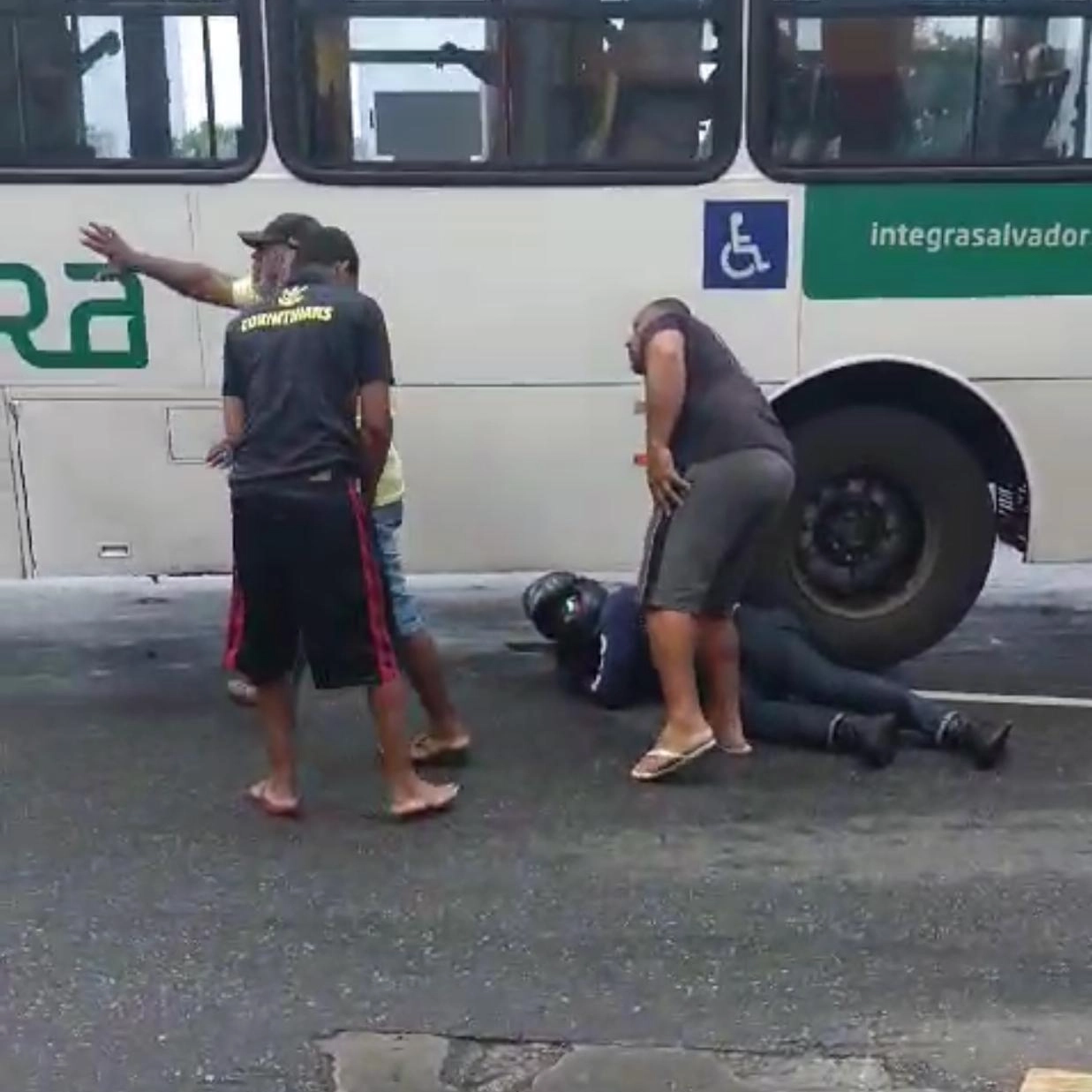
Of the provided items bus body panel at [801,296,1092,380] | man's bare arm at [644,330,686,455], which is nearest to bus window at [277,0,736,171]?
bus body panel at [801,296,1092,380]

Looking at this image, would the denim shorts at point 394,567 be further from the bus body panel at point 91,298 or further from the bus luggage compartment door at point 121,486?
the bus body panel at point 91,298

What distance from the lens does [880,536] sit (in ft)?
19.6

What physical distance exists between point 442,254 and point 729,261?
1000 mm

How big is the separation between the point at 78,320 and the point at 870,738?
3.04 meters

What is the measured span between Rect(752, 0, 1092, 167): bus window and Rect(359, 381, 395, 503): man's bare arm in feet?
6.39

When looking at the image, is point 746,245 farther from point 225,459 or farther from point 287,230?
point 225,459

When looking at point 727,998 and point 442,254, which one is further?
point 442,254

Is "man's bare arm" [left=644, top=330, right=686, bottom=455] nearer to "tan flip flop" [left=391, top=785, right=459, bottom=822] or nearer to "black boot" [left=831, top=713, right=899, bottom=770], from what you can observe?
"black boot" [left=831, top=713, right=899, bottom=770]

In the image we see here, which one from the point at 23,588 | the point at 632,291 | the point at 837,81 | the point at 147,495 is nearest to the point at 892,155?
the point at 837,81

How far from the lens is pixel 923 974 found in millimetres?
3816

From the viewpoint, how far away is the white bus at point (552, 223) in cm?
550

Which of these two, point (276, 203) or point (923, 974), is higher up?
point (276, 203)

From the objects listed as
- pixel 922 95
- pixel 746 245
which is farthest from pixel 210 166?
pixel 922 95

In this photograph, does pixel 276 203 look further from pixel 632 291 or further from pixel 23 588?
pixel 23 588
